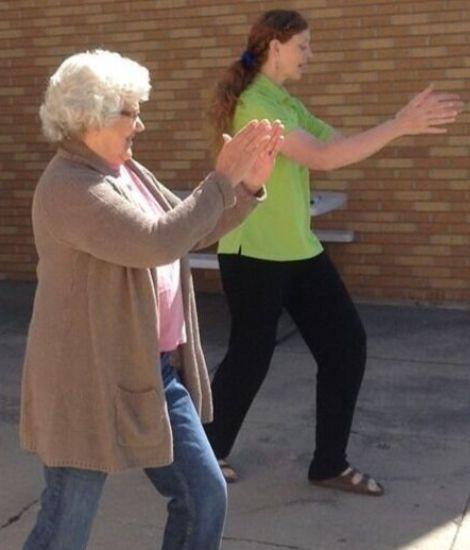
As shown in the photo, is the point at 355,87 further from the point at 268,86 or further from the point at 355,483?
the point at 355,483

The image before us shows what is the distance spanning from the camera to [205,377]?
338 centimetres

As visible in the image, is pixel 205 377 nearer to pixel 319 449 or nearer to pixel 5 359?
pixel 319 449

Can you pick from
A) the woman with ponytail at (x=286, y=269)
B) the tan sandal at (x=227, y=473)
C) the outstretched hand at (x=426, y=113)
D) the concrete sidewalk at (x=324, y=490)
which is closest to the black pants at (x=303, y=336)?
the woman with ponytail at (x=286, y=269)

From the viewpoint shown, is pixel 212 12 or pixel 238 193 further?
pixel 212 12

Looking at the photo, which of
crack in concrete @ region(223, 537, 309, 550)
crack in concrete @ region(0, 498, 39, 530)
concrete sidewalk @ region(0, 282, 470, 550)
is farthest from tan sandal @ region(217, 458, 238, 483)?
crack in concrete @ region(0, 498, 39, 530)

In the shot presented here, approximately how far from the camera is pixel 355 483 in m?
4.60

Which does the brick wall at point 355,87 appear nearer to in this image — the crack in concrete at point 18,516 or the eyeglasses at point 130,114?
the crack in concrete at point 18,516

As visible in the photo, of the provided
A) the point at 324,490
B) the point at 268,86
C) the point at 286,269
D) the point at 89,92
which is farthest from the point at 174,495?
the point at 268,86

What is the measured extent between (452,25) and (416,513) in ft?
11.8

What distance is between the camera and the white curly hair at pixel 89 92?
2959 millimetres

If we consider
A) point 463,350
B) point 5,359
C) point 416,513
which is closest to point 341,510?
point 416,513

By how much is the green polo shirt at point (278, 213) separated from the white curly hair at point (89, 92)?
1377 millimetres

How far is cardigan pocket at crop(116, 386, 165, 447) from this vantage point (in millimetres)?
3023

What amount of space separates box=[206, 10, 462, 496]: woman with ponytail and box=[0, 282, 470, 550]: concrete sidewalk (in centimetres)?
21
